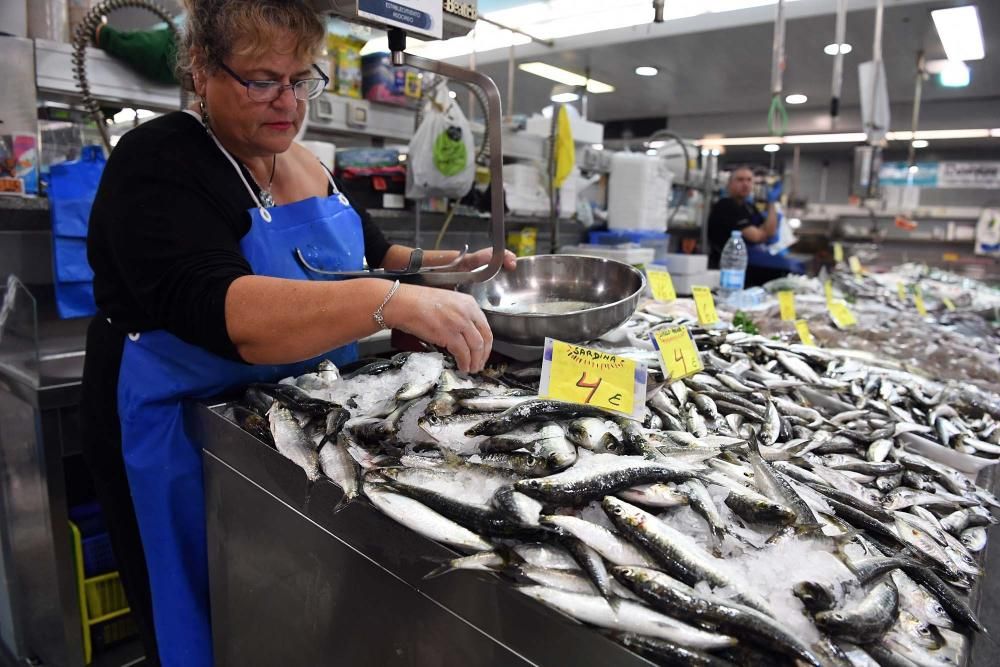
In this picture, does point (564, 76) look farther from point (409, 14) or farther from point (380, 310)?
point (380, 310)

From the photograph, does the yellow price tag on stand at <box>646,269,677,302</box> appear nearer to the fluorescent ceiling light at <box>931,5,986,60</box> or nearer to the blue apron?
the blue apron

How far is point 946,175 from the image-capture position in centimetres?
1441

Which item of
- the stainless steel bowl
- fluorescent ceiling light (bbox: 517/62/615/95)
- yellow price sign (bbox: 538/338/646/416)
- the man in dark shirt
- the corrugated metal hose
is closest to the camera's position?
yellow price sign (bbox: 538/338/646/416)

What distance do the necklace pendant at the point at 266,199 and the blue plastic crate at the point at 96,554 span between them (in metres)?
1.61

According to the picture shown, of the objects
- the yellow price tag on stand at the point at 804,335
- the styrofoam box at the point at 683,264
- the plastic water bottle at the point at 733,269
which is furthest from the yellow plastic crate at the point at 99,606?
the styrofoam box at the point at 683,264

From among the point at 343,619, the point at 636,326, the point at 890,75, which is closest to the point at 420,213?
the point at 636,326

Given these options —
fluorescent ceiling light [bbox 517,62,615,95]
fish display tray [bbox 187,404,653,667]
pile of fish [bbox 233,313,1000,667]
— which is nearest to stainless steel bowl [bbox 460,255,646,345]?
pile of fish [bbox 233,313,1000,667]

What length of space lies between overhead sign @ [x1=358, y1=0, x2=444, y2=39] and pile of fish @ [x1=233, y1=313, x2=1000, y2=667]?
2.71 ft

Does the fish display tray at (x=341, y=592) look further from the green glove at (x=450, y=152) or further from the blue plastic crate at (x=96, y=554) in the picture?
the green glove at (x=450, y=152)

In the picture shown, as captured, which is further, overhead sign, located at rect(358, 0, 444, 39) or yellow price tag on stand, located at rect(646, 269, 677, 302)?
yellow price tag on stand, located at rect(646, 269, 677, 302)

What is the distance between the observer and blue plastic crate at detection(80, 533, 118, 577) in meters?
2.43

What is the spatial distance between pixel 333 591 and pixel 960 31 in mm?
9182

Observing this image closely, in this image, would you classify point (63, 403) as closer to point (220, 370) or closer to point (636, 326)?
point (220, 370)

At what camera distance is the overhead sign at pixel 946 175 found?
1400cm
